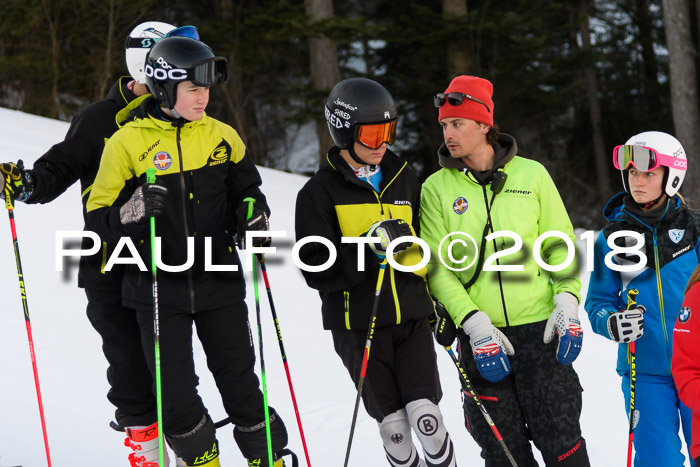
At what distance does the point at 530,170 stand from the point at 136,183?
172cm

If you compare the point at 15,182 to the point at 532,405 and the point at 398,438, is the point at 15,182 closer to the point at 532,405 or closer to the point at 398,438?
the point at 398,438

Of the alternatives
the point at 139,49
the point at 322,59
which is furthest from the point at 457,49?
the point at 139,49

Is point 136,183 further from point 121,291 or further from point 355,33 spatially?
point 355,33

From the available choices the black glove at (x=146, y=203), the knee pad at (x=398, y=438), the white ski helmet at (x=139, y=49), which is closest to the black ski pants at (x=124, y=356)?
the black glove at (x=146, y=203)

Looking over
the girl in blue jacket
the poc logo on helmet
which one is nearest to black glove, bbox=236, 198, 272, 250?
the poc logo on helmet

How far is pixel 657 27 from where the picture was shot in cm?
2016

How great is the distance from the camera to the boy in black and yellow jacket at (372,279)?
3.32m

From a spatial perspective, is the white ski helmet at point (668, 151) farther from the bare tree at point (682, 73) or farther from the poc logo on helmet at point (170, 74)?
the bare tree at point (682, 73)

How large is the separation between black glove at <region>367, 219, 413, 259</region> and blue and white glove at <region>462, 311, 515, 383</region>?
43 cm

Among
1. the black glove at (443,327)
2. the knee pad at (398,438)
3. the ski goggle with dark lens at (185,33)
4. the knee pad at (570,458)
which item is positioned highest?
the ski goggle with dark lens at (185,33)

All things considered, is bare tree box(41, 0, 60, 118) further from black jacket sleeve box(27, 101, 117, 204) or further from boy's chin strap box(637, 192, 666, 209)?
boy's chin strap box(637, 192, 666, 209)

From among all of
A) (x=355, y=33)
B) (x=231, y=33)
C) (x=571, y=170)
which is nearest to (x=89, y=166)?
(x=355, y=33)

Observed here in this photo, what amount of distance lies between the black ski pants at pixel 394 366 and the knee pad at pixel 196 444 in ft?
2.27

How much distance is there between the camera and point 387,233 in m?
3.13
